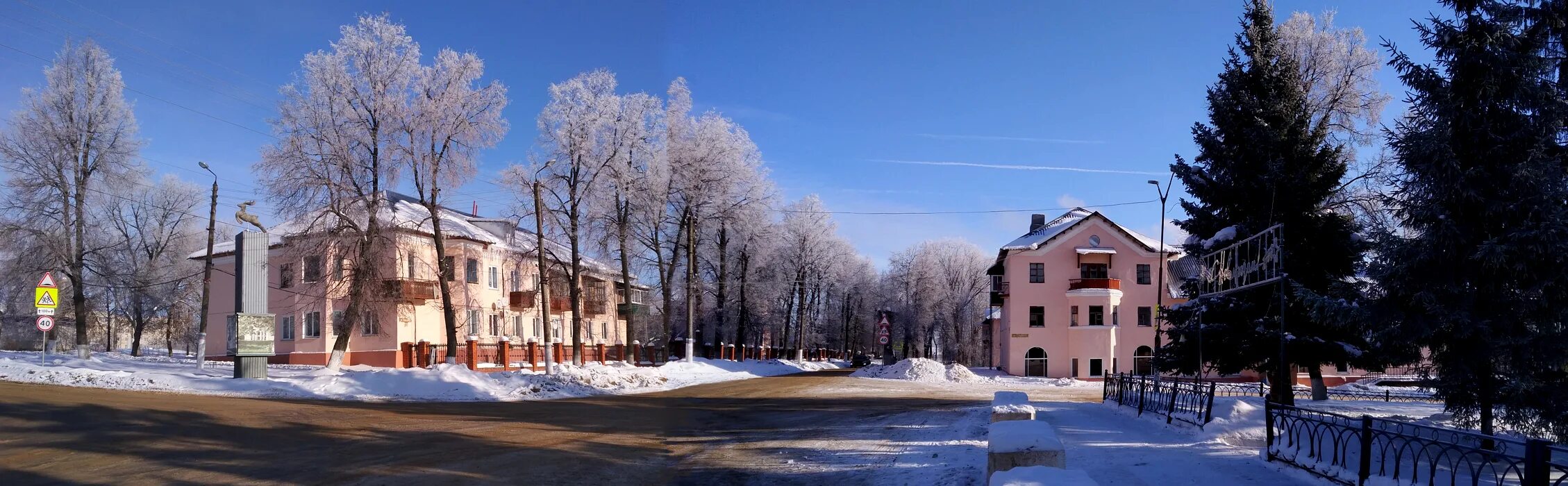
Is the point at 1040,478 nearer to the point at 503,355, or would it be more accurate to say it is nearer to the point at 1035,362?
the point at 503,355

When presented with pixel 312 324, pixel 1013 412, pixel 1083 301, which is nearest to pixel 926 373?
pixel 1083 301

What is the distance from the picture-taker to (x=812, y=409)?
2088 cm

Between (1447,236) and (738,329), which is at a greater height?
(1447,236)

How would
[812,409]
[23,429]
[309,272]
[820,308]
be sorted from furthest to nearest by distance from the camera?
[820,308] → [309,272] → [812,409] → [23,429]

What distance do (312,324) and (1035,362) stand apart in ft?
117

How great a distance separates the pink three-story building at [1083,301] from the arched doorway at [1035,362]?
4 centimetres

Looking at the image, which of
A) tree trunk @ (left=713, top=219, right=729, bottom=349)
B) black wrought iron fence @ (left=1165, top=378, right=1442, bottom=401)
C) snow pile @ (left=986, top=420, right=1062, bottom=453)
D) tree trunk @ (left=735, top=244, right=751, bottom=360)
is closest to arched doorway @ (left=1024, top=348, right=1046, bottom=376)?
tree trunk @ (left=735, top=244, right=751, bottom=360)

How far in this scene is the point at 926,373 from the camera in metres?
43.3

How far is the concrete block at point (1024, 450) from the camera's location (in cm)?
747

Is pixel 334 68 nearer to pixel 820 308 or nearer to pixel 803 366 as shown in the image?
pixel 803 366

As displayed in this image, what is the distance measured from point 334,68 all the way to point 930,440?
2519 cm

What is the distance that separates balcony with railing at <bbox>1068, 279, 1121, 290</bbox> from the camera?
1907 inches

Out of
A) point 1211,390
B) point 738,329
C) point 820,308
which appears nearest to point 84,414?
point 1211,390

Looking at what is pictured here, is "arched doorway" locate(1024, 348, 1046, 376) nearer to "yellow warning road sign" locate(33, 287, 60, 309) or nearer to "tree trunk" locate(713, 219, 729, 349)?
"tree trunk" locate(713, 219, 729, 349)
